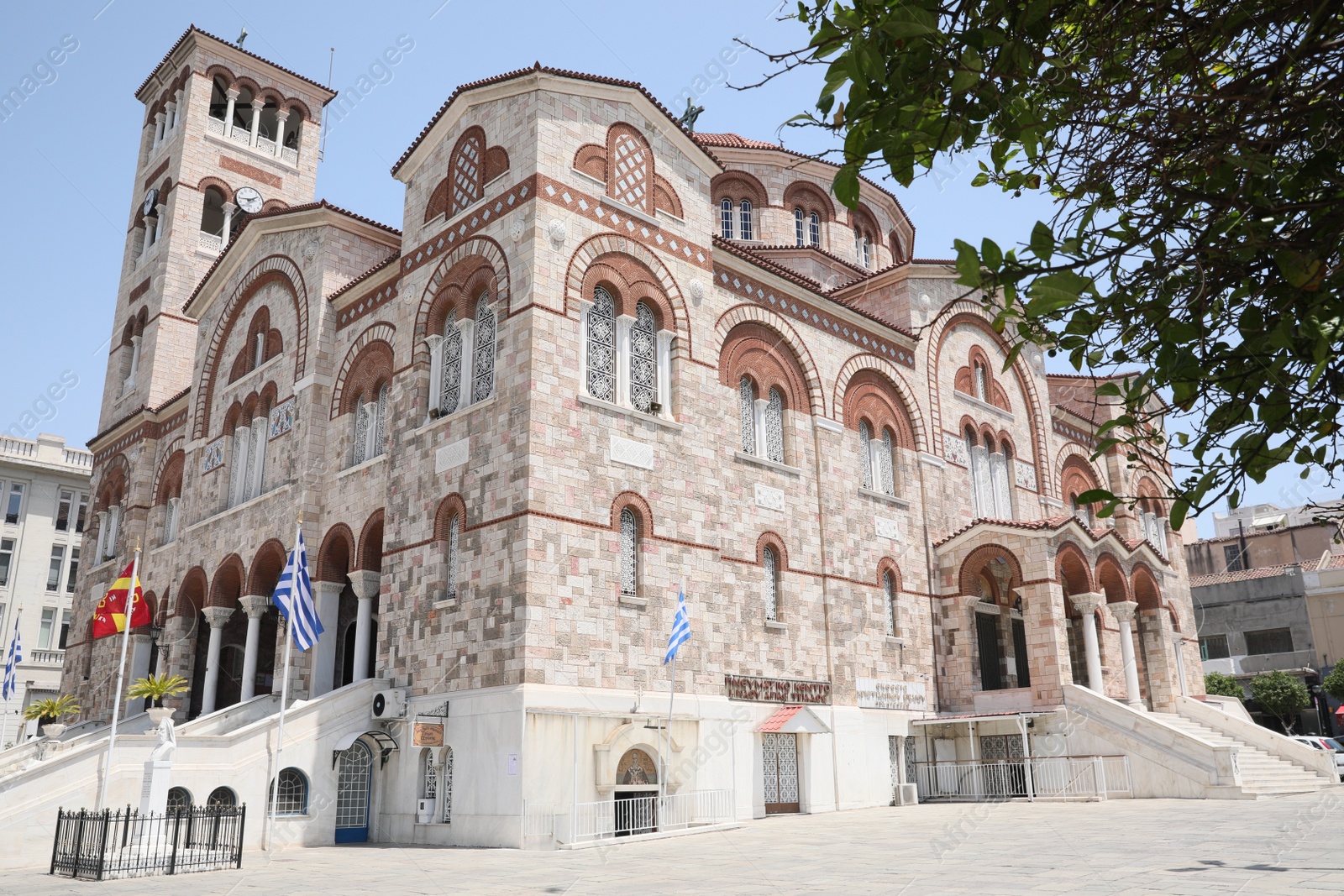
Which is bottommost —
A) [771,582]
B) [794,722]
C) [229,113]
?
[794,722]

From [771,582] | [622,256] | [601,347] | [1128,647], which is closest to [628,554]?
[601,347]

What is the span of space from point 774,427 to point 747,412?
0.79m

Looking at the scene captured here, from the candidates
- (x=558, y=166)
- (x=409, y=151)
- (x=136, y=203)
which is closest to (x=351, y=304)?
(x=409, y=151)

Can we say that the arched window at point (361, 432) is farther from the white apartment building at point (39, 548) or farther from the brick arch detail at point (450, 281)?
the white apartment building at point (39, 548)

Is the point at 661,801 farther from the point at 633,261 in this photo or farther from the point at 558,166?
the point at 558,166

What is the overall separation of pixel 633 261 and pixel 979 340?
39.3 feet

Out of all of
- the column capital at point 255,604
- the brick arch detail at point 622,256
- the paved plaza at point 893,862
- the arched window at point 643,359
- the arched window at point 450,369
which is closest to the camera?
the paved plaza at point 893,862

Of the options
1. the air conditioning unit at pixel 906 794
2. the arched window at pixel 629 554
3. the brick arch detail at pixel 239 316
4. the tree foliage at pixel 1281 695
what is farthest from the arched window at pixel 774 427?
the tree foliage at pixel 1281 695

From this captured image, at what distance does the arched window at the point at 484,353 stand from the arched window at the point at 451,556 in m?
2.20

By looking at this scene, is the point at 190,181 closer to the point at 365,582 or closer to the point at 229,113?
the point at 229,113

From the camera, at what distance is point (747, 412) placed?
2138cm

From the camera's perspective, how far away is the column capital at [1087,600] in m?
23.1

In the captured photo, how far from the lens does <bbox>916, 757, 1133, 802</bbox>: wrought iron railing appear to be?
20.3m

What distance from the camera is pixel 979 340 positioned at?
2734cm
